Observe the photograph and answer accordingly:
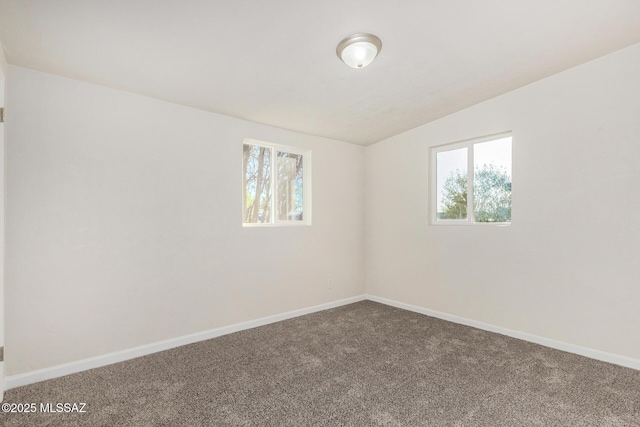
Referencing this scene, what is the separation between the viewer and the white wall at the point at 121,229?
2.33 meters

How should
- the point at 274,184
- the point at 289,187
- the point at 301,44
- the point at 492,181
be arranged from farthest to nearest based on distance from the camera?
1. the point at 289,187
2. the point at 274,184
3. the point at 492,181
4. the point at 301,44

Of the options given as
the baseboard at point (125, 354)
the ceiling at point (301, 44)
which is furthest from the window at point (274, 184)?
the baseboard at point (125, 354)

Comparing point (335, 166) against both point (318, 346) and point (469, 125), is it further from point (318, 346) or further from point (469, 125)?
point (318, 346)

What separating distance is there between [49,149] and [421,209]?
148 inches

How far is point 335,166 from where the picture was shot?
4.45 meters

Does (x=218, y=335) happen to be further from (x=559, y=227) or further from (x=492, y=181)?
(x=559, y=227)

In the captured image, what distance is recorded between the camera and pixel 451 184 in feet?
12.8

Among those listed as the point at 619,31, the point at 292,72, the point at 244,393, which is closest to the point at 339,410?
the point at 244,393

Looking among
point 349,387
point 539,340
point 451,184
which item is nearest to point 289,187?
point 451,184

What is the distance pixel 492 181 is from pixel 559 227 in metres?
0.80

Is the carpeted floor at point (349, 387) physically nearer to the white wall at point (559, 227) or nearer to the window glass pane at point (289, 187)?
the white wall at point (559, 227)

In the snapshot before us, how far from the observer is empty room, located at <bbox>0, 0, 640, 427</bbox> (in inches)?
79.2

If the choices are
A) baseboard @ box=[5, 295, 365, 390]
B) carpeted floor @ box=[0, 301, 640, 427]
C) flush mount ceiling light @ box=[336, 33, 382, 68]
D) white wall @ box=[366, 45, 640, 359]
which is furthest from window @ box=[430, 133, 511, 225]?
baseboard @ box=[5, 295, 365, 390]

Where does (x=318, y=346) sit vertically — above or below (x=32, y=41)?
below
